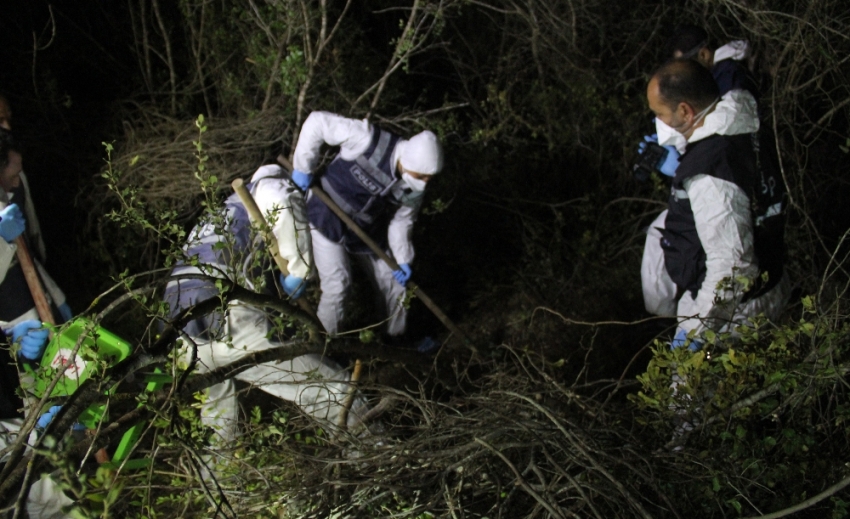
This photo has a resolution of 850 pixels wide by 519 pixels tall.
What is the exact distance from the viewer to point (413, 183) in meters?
3.87

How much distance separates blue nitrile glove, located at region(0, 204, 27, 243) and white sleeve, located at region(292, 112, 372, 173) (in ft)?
5.21

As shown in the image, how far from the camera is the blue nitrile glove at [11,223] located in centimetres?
270

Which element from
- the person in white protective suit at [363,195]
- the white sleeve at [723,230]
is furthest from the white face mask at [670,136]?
the person in white protective suit at [363,195]

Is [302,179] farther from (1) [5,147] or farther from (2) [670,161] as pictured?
(2) [670,161]

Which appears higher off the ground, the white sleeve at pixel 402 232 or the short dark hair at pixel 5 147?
the short dark hair at pixel 5 147

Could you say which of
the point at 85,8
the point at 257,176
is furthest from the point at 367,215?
the point at 85,8

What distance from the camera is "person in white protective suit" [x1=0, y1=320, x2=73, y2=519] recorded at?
2617 mm

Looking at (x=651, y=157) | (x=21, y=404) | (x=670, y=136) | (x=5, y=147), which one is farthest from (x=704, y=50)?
(x=21, y=404)

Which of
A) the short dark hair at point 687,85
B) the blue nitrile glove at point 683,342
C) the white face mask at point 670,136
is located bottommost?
the blue nitrile glove at point 683,342

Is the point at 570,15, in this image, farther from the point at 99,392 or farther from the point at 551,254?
the point at 99,392

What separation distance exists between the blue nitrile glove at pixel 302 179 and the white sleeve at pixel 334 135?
8cm

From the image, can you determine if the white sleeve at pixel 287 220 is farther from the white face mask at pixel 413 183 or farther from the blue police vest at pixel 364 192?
the white face mask at pixel 413 183

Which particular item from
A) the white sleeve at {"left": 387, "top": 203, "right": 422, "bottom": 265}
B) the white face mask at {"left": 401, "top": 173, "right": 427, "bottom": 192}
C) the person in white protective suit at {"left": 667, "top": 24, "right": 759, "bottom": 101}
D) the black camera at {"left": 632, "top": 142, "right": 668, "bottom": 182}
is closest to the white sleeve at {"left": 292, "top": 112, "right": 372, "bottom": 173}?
the white face mask at {"left": 401, "top": 173, "right": 427, "bottom": 192}

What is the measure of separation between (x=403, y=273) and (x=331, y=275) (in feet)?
1.65
